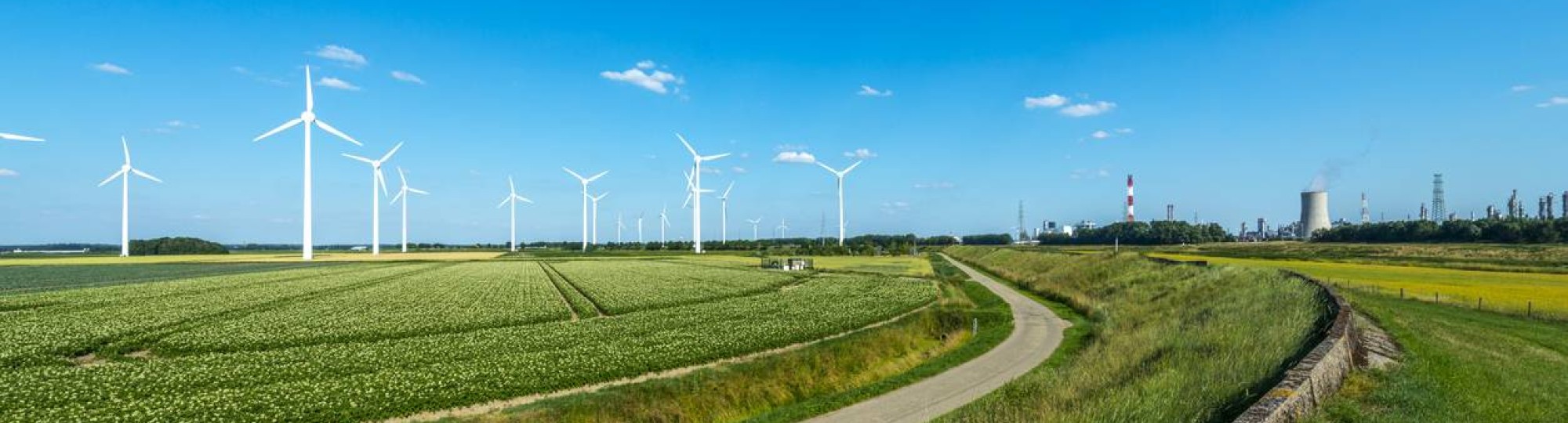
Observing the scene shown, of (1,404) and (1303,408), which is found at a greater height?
(1303,408)

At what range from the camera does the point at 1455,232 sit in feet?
504

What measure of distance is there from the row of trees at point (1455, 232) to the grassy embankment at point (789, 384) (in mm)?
151084

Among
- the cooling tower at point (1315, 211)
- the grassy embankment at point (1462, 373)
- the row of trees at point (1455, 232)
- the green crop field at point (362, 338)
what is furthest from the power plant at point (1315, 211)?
the grassy embankment at point (1462, 373)

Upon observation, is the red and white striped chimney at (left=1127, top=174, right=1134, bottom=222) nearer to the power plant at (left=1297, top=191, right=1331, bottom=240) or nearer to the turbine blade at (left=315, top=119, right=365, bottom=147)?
the power plant at (left=1297, top=191, right=1331, bottom=240)

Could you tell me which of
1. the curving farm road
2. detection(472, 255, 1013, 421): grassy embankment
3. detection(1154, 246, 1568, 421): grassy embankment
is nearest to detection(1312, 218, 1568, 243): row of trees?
detection(1154, 246, 1568, 421): grassy embankment

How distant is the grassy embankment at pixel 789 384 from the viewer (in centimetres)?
2050

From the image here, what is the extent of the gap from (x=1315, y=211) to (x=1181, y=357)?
218 metres

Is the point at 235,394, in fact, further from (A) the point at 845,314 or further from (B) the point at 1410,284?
(B) the point at 1410,284

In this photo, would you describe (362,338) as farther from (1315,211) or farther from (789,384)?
(1315,211)

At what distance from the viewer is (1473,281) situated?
5522cm

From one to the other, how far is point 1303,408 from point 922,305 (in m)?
41.2

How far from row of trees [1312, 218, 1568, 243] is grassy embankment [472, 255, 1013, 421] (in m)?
151

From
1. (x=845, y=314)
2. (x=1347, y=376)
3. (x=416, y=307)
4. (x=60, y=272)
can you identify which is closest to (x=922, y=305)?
(x=845, y=314)

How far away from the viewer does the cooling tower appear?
7392 inches
